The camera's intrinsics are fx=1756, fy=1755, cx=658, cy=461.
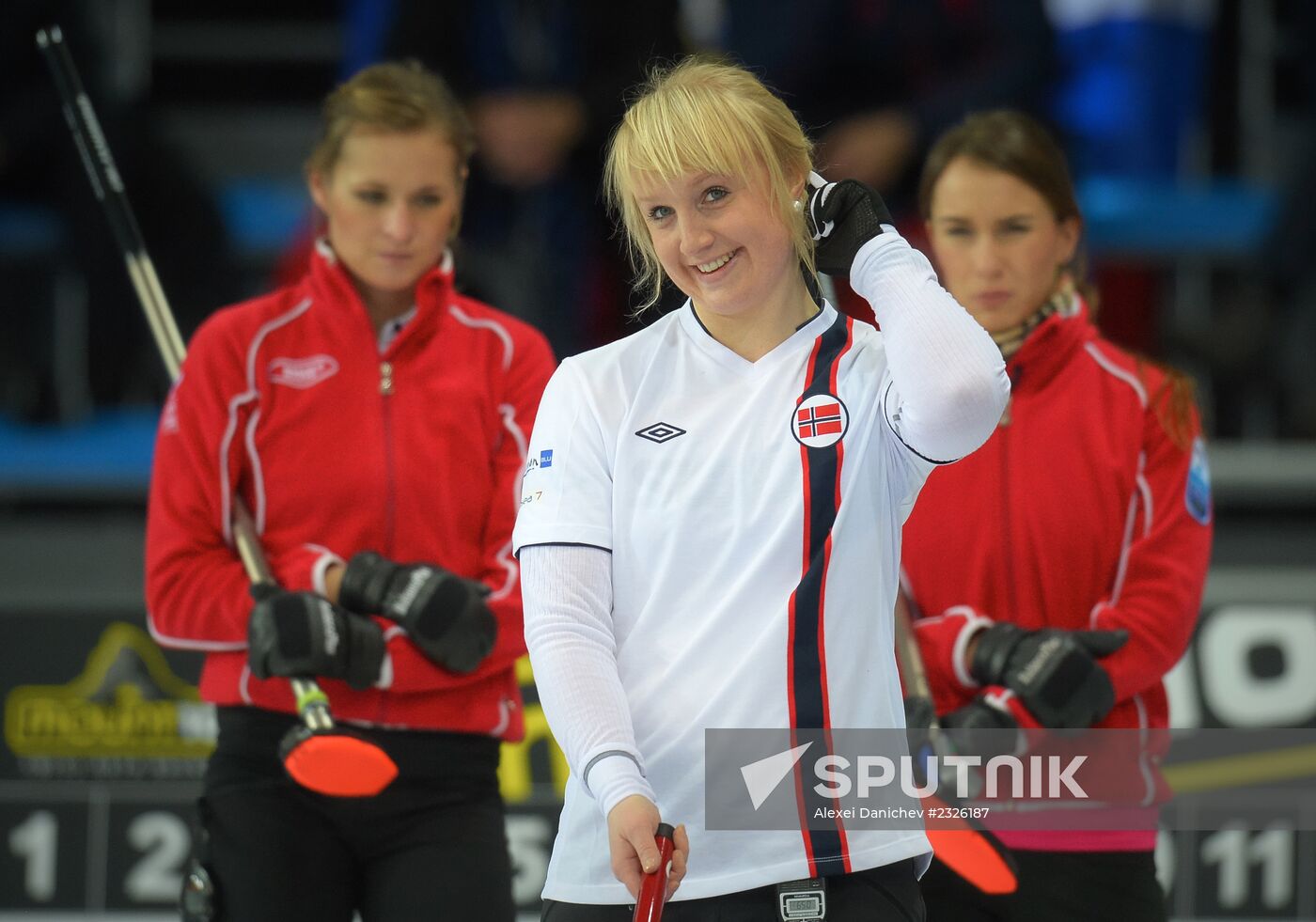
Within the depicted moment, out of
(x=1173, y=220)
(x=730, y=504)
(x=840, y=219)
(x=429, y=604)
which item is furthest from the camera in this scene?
(x=1173, y=220)

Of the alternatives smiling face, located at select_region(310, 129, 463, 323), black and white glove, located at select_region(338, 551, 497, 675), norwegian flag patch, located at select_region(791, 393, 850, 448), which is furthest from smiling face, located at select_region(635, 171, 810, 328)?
smiling face, located at select_region(310, 129, 463, 323)

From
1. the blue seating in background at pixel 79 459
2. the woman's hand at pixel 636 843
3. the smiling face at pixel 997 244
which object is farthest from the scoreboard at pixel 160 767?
the woman's hand at pixel 636 843

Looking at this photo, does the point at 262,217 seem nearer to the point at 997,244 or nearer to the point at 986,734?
the point at 997,244

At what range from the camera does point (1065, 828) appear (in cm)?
243

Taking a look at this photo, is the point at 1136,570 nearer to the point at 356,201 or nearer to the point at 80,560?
the point at 356,201

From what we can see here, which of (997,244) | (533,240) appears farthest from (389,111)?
(533,240)

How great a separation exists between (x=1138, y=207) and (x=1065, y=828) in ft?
9.22

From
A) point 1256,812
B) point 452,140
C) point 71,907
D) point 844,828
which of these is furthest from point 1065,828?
point 71,907

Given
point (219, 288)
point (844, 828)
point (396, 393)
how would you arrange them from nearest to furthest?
point (844, 828)
point (396, 393)
point (219, 288)

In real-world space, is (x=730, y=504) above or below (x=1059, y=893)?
above

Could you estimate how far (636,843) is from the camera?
65.7 inches

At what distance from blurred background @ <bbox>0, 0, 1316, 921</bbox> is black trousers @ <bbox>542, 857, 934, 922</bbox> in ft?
5.85

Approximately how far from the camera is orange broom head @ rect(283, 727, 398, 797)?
7.52ft

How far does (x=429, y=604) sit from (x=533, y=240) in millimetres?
2049
